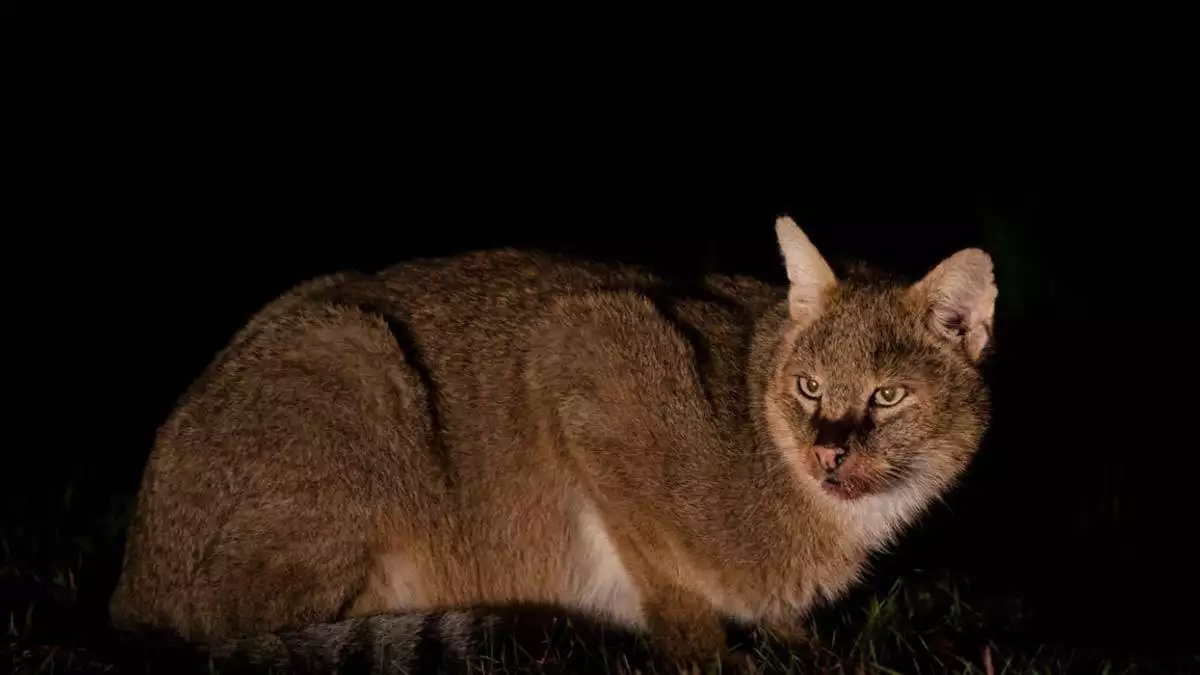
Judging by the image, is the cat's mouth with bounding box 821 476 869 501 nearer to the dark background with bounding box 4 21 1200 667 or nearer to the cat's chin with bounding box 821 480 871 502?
the cat's chin with bounding box 821 480 871 502

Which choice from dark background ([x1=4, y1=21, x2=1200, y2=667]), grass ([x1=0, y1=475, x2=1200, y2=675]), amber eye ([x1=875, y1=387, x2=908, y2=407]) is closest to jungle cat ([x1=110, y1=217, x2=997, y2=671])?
amber eye ([x1=875, y1=387, x2=908, y2=407])

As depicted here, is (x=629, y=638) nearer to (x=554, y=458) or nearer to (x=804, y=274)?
(x=554, y=458)

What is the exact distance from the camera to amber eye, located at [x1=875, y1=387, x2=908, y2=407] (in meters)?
4.51

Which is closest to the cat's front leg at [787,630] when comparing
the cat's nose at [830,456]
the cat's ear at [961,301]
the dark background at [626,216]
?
the cat's nose at [830,456]

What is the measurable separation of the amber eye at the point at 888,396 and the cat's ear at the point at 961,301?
0.28 meters

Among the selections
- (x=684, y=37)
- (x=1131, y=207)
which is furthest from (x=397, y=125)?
(x=1131, y=207)

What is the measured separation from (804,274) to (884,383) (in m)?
0.52

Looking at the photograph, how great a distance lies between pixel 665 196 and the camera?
9.59m

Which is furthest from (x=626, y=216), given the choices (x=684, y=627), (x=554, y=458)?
(x=684, y=627)

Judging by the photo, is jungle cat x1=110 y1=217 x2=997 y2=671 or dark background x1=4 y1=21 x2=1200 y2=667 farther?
dark background x1=4 y1=21 x2=1200 y2=667

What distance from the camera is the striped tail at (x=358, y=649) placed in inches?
167

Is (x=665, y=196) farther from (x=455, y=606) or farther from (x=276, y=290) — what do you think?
(x=455, y=606)

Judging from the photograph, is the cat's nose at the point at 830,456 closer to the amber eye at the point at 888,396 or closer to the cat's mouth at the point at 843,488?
the cat's mouth at the point at 843,488

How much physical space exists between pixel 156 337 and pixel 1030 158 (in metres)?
5.54
